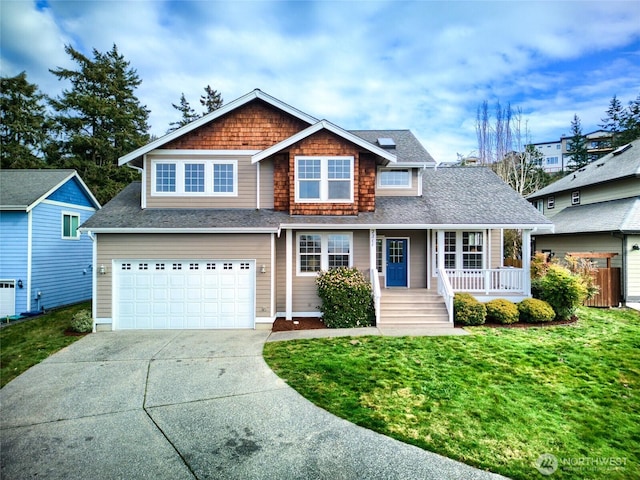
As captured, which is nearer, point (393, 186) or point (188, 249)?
point (188, 249)

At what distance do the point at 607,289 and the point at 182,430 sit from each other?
16104 millimetres

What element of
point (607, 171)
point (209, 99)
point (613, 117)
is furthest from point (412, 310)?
point (613, 117)

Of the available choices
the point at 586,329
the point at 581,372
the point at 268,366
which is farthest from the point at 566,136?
the point at 268,366

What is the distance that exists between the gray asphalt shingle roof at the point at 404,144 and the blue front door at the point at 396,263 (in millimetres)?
3378

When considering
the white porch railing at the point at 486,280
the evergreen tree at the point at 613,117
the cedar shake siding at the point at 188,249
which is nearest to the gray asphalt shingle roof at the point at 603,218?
the white porch railing at the point at 486,280

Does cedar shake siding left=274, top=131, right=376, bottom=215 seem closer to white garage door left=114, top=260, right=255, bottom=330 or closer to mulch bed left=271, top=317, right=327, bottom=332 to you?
white garage door left=114, top=260, right=255, bottom=330

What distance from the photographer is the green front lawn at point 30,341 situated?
7527 millimetres

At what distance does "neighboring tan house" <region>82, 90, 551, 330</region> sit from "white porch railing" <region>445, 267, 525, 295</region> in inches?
1.5

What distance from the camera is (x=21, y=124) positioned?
2336 centimetres

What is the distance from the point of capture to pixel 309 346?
834 cm

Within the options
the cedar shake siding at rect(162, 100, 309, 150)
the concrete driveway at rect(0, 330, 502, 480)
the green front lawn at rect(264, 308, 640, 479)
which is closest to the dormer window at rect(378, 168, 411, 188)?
the cedar shake siding at rect(162, 100, 309, 150)

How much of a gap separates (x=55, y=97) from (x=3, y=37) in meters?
20.4

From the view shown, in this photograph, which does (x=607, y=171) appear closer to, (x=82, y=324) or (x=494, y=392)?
(x=494, y=392)

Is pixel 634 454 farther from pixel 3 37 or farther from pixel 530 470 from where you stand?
pixel 3 37
